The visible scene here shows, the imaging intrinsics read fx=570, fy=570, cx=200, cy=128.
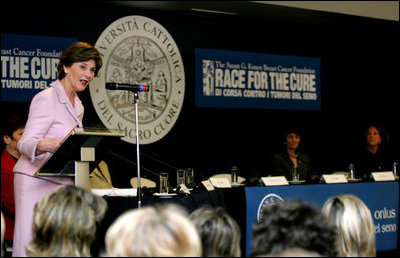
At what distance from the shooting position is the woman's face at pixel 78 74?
10.6 ft

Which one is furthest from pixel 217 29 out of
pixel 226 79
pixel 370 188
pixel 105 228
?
pixel 105 228

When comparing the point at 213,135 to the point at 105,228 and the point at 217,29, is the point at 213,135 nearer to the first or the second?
the point at 217,29

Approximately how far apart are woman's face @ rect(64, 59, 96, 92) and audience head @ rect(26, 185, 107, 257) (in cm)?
137

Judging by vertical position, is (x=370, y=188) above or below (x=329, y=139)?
below

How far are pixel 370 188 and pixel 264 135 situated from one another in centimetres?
241

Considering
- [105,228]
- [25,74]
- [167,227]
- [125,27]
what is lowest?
[105,228]

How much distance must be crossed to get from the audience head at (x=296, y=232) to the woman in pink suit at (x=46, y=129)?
1.48m

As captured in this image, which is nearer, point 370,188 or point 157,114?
point 370,188

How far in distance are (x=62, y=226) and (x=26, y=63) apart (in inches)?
164

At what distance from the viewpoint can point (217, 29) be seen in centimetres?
697

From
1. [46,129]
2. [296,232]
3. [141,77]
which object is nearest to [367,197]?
[141,77]

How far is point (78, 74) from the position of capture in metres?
3.22

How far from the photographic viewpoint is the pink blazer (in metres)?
2.98

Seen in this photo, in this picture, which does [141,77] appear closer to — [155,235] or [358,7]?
[358,7]
